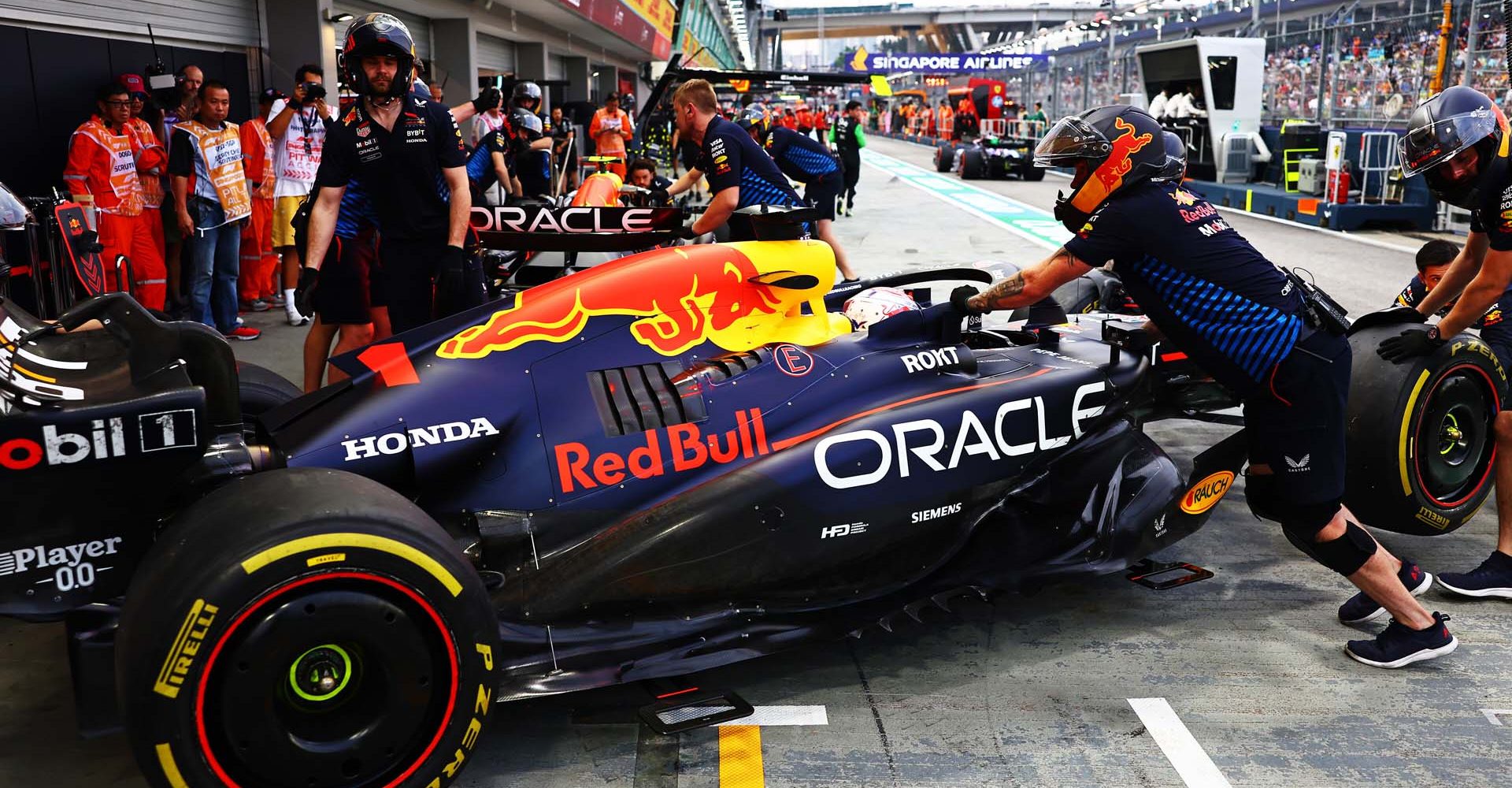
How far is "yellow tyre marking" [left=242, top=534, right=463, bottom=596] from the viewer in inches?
104

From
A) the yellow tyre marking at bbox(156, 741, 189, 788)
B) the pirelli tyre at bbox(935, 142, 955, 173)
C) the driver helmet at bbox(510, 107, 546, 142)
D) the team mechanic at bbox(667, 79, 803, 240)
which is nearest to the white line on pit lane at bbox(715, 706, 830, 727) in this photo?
the yellow tyre marking at bbox(156, 741, 189, 788)

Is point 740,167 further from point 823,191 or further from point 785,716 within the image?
point 785,716

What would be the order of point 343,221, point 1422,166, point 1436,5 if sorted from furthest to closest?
1. point 1436,5
2. point 343,221
3. point 1422,166

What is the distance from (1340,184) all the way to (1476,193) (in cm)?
1462

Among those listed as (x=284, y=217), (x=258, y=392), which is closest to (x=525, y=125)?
(x=284, y=217)

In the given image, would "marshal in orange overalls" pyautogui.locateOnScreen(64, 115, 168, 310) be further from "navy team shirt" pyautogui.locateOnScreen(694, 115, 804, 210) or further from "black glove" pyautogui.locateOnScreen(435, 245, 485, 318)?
"navy team shirt" pyautogui.locateOnScreen(694, 115, 804, 210)

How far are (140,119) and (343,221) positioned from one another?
12.6ft

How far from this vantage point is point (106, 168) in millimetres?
7871

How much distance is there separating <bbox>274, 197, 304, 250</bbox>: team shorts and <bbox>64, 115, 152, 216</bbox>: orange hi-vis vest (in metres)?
1.37

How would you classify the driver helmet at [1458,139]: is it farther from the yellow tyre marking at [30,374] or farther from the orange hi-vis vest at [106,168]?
the orange hi-vis vest at [106,168]

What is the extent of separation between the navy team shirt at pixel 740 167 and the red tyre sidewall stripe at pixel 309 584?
4.94 m

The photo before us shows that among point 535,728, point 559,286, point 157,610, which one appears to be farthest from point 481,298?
point 157,610

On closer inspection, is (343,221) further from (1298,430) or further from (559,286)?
(1298,430)

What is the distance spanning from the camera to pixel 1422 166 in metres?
4.56
